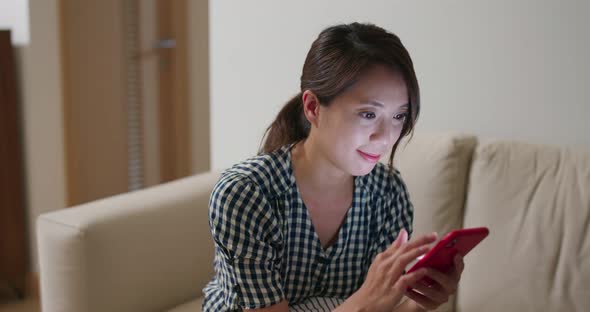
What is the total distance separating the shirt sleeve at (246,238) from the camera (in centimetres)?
128

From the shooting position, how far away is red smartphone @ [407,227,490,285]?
1.07m

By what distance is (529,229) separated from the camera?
1.60m

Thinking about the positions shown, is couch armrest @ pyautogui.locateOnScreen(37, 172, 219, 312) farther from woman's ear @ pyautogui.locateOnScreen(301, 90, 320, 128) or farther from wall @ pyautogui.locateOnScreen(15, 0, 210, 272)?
wall @ pyautogui.locateOnScreen(15, 0, 210, 272)

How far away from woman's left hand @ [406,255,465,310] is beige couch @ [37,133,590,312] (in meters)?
0.40

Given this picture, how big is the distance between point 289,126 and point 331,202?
0.19 metres

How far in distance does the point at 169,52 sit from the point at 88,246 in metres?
2.21

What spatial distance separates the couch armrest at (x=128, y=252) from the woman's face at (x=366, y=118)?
0.63 m

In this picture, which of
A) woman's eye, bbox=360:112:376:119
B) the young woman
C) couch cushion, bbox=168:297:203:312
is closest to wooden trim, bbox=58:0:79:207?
couch cushion, bbox=168:297:203:312

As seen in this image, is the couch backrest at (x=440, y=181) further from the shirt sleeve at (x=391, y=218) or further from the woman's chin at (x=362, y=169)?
the woman's chin at (x=362, y=169)

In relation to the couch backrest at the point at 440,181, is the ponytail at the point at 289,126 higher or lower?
higher

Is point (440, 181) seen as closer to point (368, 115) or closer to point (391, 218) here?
point (391, 218)

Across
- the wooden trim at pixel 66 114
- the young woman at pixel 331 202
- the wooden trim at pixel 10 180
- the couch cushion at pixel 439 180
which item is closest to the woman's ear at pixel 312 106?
the young woman at pixel 331 202

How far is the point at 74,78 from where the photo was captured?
123 inches

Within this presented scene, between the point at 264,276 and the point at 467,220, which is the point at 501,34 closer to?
the point at 467,220
